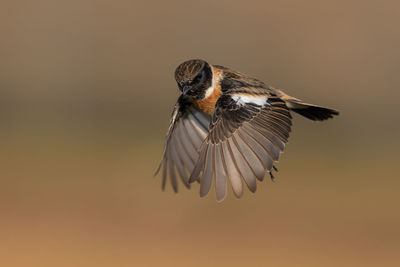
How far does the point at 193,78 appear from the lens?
7.15 meters

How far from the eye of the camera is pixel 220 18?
712 inches

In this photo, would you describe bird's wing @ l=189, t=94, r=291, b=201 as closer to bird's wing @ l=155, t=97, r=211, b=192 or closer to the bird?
the bird

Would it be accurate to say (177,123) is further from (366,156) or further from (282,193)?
(366,156)

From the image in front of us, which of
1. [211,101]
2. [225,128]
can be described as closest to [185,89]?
[211,101]

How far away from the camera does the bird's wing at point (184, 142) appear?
790 cm

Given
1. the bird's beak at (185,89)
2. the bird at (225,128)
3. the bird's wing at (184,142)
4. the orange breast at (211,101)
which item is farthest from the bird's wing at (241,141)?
the bird's wing at (184,142)

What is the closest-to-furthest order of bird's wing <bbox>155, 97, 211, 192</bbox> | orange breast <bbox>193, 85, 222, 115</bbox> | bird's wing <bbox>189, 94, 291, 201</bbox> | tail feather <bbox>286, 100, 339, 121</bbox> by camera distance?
bird's wing <bbox>189, 94, 291, 201</bbox> < orange breast <bbox>193, 85, 222, 115</bbox> < tail feather <bbox>286, 100, 339, 121</bbox> < bird's wing <bbox>155, 97, 211, 192</bbox>

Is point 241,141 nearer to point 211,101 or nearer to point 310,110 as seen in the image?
point 211,101

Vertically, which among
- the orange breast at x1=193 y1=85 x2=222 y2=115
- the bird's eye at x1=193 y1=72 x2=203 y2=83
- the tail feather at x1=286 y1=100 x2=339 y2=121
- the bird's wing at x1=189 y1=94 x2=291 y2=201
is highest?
the bird's eye at x1=193 y1=72 x2=203 y2=83

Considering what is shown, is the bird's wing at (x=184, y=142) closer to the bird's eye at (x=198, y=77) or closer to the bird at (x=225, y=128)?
the bird at (x=225, y=128)

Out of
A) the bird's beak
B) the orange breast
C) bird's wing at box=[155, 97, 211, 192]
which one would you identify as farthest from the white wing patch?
bird's wing at box=[155, 97, 211, 192]

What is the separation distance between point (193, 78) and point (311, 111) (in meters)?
1.25

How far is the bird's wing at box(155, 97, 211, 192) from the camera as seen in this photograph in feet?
25.9

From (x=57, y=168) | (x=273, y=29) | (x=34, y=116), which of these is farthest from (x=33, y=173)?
(x=273, y=29)
